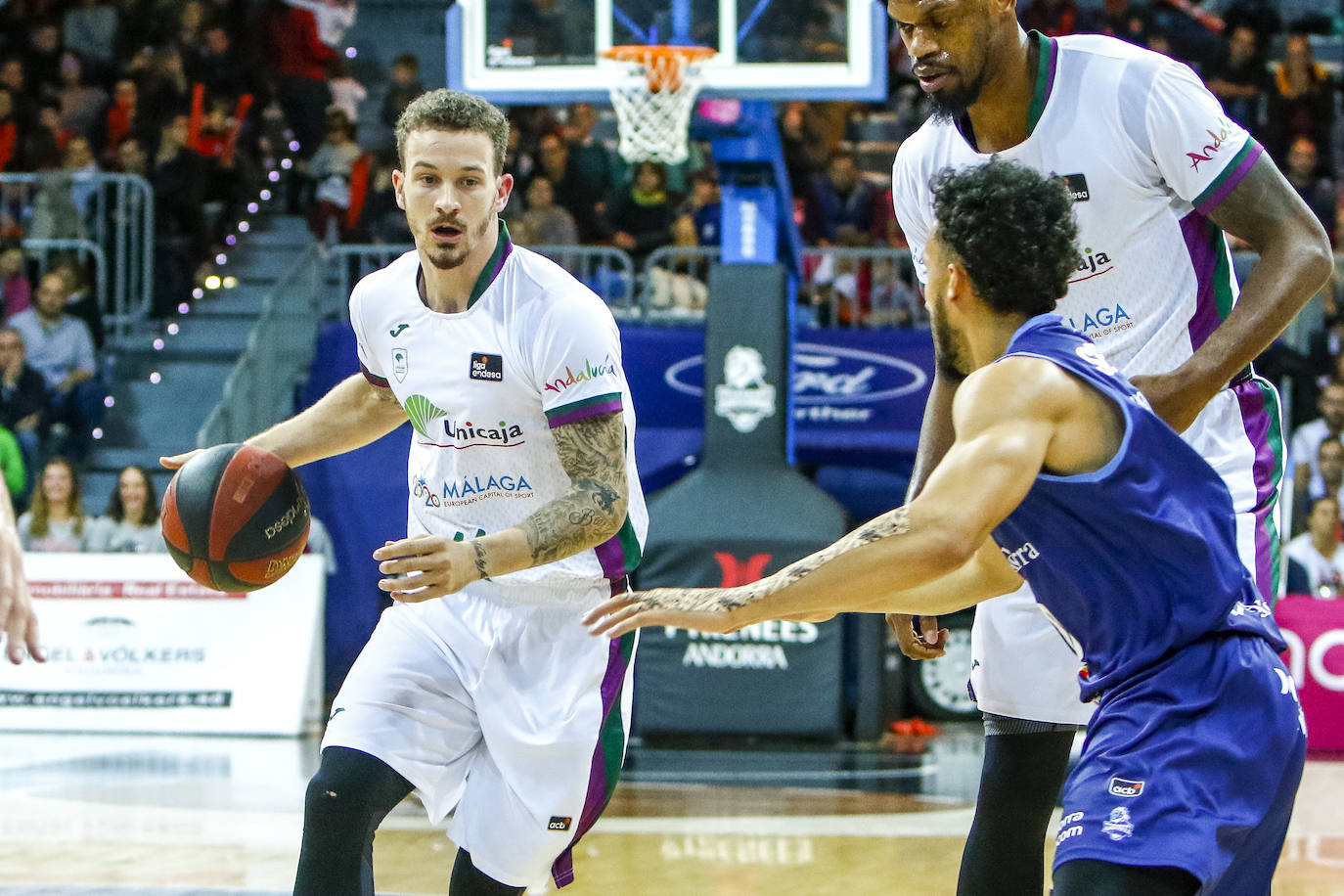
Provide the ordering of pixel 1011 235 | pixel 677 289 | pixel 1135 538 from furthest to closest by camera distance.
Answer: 1. pixel 677 289
2. pixel 1011 235
3. pixel 1135 538

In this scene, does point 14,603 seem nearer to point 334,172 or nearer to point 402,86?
point 334,172

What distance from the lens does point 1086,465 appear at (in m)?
2.81

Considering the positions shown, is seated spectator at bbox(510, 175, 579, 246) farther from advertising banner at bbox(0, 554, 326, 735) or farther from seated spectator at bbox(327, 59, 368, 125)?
advertising banner at bbox(0, 554, 326, 735)

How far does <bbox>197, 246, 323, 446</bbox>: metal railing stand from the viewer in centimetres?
1109

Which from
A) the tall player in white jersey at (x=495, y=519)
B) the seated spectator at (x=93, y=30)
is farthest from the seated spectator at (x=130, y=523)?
the tall player in white jersey at (x=495, y=519)

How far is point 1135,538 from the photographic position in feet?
9.21

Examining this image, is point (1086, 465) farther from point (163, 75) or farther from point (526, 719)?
point (163, 75)

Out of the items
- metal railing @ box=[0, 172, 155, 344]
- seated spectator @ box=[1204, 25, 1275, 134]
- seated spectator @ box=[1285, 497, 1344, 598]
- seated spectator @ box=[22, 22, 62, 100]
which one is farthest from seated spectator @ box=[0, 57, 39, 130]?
seated spectator @ box=[1285, 497, 1344, 598]

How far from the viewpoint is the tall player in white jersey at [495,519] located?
12.9 ft

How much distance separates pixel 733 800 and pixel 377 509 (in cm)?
406

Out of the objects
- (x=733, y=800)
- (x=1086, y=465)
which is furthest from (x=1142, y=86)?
(x=733, y=800)

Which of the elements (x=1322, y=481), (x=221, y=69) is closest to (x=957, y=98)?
(x=1322, y=481)

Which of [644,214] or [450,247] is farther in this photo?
[644,214]

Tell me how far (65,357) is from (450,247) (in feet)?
28.9
